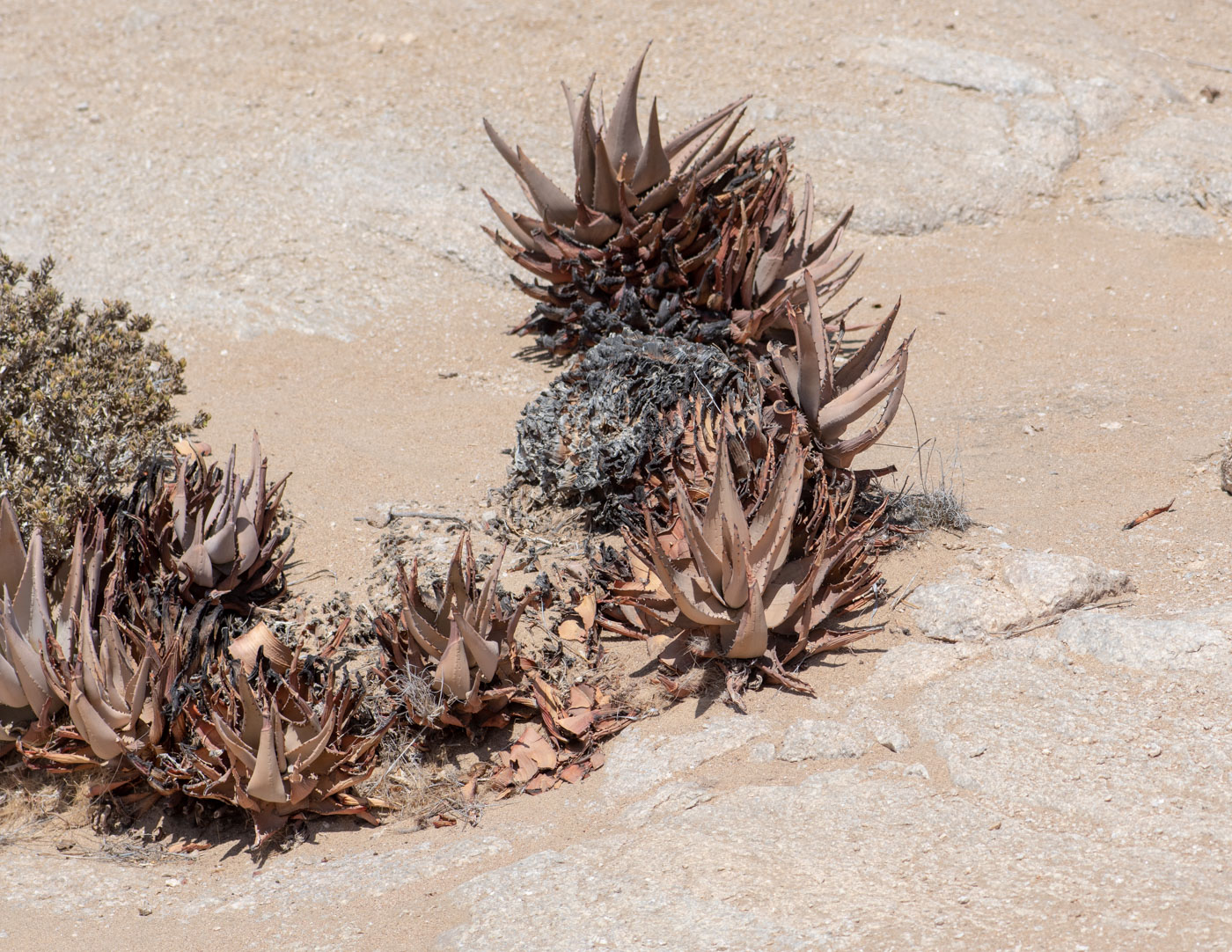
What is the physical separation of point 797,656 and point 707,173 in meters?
3.08

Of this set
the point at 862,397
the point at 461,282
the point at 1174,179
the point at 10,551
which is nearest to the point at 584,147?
the point at 461,282

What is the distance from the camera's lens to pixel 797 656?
3395 millimetres

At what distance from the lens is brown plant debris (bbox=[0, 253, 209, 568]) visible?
3731 mm

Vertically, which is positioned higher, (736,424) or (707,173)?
(707,173)

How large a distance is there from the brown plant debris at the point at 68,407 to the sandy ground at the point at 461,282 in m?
0.58

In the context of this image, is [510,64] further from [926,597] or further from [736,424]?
[926,597]

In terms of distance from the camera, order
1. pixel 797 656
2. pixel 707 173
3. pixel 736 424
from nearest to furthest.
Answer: pixel 797 656 → pixel 736 424 → pixel 707 173

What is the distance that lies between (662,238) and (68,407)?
2765mm

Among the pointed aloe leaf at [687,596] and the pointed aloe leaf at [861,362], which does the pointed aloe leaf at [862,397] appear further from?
the pointed aloe leaf at [687,596]

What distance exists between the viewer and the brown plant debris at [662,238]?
17.2ft

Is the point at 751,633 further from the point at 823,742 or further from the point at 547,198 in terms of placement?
the point at 547,198

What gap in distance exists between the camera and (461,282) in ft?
22.1

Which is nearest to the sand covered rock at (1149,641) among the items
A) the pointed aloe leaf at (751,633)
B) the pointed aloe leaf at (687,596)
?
the pointed aloe leaf at (751,633)

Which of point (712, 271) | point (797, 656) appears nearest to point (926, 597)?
point (797, 656)
